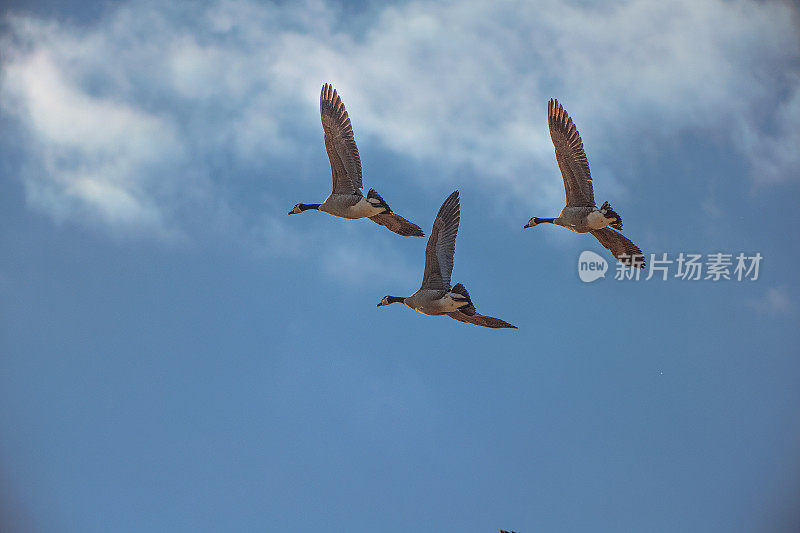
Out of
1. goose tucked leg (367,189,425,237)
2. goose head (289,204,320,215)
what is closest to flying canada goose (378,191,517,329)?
goose tucked leg (367,189,425,237)

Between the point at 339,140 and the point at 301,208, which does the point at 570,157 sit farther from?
the point at 301,208

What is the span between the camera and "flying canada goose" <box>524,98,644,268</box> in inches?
814

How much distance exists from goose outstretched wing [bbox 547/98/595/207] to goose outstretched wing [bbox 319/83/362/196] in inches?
149

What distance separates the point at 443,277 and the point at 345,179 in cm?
299

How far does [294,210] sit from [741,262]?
9.43 meters

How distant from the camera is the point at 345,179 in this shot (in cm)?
2083

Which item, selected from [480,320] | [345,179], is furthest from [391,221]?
A: [480,320]

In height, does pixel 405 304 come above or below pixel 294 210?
below

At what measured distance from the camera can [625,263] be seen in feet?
72.9

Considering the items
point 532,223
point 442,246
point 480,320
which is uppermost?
point 532,223

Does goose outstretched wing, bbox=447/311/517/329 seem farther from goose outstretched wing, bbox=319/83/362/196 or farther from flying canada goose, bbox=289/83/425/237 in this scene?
goose outstretched wing, bbox=319/83/362/196

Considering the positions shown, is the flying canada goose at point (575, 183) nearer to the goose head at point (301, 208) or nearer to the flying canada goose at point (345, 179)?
the flying canada goose at point (345, 179)

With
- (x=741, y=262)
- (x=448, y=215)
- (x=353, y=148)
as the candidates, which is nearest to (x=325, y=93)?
Answer: (x=353, y=148)

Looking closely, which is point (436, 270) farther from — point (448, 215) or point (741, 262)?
point (741, 262)
